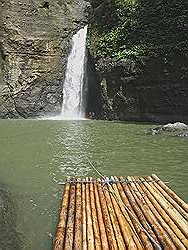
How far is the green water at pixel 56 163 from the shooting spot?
22.1 feet

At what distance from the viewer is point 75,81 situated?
30.7 m

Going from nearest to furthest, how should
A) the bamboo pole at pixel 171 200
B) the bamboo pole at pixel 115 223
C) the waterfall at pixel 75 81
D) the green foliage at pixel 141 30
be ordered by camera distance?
the bamboo pole at pixel 115 223, the bamboo pole at pixel 171 200, the green foliage at pixel 141 30, the waterfall at pixel 75 81

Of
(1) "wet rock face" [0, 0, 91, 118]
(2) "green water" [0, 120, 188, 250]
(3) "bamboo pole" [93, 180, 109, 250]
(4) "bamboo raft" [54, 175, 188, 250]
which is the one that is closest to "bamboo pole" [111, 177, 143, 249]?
(4) "bamboo raft" [54, 175, 188, 250]

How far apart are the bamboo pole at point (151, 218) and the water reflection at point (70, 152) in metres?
2.79

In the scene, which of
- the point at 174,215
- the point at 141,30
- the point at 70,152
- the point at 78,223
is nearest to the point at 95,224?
the point at 78,223

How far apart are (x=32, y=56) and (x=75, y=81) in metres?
4.17

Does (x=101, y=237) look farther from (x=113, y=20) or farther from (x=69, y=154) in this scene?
(x=113, y=20)

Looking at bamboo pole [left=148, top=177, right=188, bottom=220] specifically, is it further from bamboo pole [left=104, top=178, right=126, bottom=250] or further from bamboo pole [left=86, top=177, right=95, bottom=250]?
bamboo pole [left=86, top=177, right=95, bottom=250]

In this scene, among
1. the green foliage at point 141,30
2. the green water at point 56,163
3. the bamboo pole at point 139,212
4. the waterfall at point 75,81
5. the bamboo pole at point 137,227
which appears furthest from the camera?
the waterfall at point 75,81

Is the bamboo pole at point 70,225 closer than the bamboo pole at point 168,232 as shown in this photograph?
No

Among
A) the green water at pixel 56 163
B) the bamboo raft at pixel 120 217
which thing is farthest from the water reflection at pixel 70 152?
the bamboo raft at pixel 120 217

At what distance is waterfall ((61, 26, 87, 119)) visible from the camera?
3038cm

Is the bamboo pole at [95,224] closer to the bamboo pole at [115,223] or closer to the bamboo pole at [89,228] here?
the bamboo pole at [89,228]

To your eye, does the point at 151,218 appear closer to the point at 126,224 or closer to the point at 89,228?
the point at 126,224
